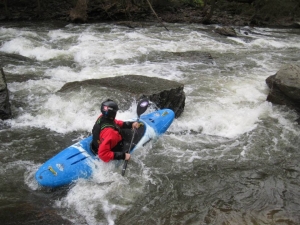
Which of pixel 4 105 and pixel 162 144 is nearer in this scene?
pixel 162 144

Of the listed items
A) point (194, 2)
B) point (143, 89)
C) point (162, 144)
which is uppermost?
point (194, 2)

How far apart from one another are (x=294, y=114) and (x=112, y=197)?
4323mm

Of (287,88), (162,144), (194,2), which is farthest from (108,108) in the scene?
(194,2)

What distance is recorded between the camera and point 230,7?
1877 centimetres

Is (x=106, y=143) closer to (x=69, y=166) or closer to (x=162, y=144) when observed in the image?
(x=69, y=166)

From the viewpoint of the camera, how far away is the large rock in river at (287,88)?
6.30 meters

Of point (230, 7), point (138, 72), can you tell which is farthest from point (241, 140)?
point (230, 7)

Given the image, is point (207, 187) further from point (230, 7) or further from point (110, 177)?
point (230, 7)

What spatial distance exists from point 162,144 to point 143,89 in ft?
4.56

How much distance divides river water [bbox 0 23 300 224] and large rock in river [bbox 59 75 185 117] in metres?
0.16

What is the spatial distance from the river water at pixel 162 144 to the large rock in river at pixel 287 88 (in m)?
0.20

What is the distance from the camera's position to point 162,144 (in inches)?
201

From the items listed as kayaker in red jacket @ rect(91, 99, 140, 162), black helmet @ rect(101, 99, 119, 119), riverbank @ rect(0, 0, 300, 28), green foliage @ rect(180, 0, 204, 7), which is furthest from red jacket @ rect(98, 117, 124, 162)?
green foliage @ rect(180, 0, 204, 7)

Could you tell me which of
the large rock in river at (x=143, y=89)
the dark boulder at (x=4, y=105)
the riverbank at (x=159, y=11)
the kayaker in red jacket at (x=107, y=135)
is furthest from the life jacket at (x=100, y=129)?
the riverbank at (x=159, y=11)
